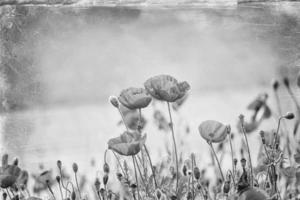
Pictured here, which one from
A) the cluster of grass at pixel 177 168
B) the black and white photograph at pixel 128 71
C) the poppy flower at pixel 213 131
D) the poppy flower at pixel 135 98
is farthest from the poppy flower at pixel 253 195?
the black and white photograph at pixel 128 71

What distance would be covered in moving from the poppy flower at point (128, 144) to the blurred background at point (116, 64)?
0.44 m

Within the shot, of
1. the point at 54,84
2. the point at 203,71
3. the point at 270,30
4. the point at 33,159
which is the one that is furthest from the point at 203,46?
the point at 33,159

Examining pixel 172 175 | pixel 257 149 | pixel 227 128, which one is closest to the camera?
pixel 227 128

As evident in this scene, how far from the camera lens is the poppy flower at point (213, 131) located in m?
0.97

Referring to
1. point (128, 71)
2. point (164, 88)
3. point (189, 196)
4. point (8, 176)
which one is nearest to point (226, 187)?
point (189, 196)

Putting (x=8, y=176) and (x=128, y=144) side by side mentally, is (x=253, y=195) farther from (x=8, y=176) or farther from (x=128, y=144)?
(x=8, y=176)

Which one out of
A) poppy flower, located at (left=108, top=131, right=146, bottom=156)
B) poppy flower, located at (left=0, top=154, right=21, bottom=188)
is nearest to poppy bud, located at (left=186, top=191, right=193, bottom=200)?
poppy flower, located at (left=108, top=131, right=146, bottom=156)

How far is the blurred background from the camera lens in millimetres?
1382

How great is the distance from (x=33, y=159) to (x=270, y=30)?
682 millimetres

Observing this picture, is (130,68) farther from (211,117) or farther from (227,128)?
(227,128)

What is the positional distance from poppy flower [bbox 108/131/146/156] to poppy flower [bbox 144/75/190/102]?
9 centimetres

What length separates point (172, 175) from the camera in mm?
1179

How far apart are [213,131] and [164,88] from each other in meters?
0.12

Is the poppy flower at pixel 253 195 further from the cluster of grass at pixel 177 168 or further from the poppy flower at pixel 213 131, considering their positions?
the poppy flower at pixel 213 131
